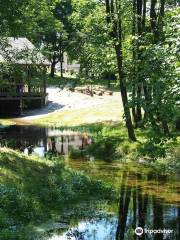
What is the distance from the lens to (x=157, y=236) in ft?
43.9

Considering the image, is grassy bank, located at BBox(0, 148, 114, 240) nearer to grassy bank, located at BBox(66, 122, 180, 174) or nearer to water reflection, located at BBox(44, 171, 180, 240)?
water reflection, located at BBox(44, 171, 180, 240)

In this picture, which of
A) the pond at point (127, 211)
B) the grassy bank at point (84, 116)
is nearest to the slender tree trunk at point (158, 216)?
the pond at point (127, 211)

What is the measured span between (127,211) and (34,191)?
3.32m

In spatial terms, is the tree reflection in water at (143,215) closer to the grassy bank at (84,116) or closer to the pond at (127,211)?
the pond at (127,211)

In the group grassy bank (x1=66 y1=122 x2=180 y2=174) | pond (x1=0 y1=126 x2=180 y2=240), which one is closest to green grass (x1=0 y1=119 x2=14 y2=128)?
grassy bank (x1=66 y1=122 x2=180 y2=174)

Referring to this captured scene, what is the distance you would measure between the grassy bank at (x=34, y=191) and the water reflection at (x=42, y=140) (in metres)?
8.40

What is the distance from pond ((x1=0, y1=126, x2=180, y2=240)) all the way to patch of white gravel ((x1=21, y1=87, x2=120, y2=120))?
86.2ft

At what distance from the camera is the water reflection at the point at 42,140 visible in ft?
101

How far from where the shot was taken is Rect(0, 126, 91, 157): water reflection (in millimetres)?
30656

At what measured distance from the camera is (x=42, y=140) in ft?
114

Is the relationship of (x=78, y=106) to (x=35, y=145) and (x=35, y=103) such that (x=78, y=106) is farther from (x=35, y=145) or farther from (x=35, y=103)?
(x=35, y=145)

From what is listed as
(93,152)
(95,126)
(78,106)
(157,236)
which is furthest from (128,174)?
(78,106)

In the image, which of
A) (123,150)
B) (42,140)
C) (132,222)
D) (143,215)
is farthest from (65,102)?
(132,222)

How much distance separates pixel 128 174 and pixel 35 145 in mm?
11900
